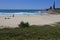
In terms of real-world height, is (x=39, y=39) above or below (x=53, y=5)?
above

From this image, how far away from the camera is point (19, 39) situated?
8.88 metres

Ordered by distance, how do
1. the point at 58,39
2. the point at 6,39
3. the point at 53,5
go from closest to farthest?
the point at 58,39 → the point at 6,39 → the point at 53,5

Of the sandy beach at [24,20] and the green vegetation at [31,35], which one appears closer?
the green vegetation at [31,35]

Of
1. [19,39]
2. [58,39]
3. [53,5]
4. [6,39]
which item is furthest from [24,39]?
[53,5]

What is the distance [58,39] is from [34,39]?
1.13 metres

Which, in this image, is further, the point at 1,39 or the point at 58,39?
the point at 1,39

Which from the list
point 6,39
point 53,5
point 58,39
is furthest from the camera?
point 53,5

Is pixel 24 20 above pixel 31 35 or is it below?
below

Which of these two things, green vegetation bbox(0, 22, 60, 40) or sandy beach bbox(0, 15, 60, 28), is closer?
green vegetation bbox(0, 22, 60, 40)

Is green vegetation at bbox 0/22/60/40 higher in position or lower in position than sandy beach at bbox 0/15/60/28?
higher

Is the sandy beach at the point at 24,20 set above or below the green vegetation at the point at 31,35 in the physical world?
below

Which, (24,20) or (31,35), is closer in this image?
(31,35)

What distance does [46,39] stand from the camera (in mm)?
8797

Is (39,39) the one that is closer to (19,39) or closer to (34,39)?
(34,39)
